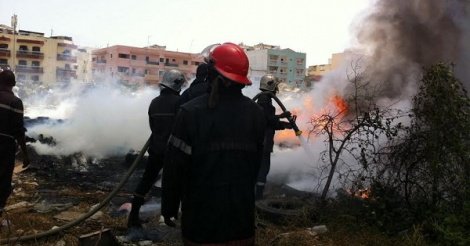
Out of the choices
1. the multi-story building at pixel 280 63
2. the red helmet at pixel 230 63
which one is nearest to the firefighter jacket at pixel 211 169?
the red helmet at pixel 230 63

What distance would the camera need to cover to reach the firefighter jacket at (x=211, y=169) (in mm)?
2373

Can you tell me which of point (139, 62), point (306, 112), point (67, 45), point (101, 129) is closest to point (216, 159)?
point (306, 112)

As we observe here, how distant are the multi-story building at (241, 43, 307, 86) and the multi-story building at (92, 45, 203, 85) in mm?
12737

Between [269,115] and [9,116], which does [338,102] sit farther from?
[9,116]

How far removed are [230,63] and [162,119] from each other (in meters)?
2.63

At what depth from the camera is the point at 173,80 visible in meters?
5.28

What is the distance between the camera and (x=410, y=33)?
12164 mm

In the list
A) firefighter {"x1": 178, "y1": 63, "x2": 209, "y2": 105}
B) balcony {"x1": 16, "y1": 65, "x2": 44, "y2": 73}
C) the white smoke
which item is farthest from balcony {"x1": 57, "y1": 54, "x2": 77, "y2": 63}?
firefighter {"x1": 178, "y1": 63, "x2": 209, "y2": 105}

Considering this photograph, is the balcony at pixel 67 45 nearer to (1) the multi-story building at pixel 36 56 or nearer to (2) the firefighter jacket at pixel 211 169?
(1) the multi-story building at pixel 36 56

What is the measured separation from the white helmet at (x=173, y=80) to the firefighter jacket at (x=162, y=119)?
4.9 inches

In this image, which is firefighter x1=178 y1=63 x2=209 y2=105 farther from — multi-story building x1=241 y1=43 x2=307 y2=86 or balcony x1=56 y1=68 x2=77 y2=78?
multi-story building x1=241 y1=43 x2=307 y2=86

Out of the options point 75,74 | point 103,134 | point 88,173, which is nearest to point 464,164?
point 88,173

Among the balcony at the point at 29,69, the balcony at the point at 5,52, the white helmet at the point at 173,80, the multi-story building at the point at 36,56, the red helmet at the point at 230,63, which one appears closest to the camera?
the red helmet at the point at 230,63

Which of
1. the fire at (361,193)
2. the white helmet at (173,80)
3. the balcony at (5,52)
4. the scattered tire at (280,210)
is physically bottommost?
the scattered tire at (280,210)
